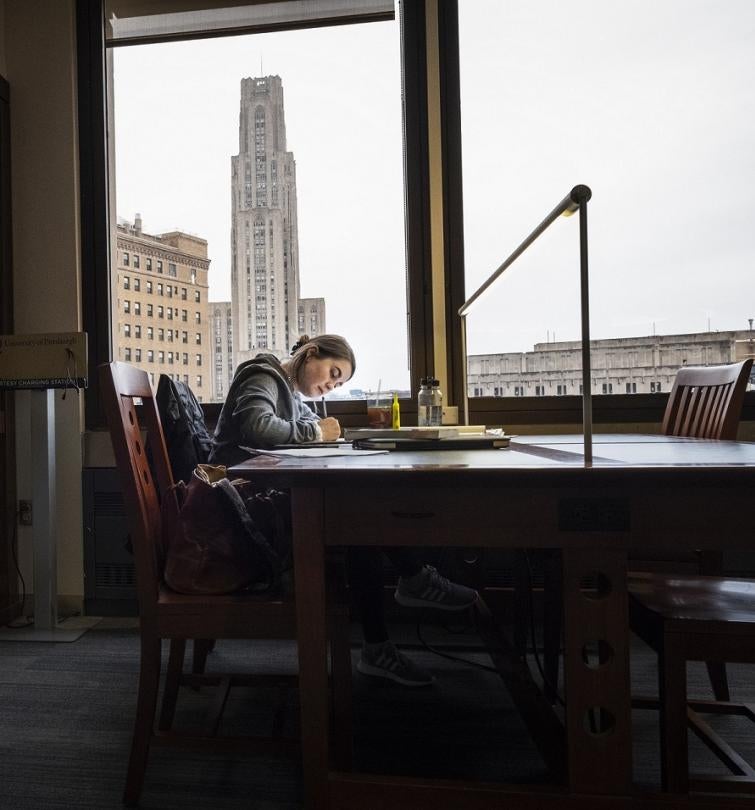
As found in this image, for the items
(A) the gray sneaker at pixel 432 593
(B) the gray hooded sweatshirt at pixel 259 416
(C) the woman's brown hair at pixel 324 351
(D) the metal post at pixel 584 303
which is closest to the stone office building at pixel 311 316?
(C) the woman's brown hair at pixel 324 351

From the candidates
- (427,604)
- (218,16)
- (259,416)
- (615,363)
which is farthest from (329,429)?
(218,16)

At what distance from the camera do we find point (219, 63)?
2750 millimetres

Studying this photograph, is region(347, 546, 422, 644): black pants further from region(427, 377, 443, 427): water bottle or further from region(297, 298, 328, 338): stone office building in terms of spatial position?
region(297, 298, 328, 338): stone office building

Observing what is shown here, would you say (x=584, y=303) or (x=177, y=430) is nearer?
(x=584, y=303)

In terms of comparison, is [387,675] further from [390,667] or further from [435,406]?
[435,406]

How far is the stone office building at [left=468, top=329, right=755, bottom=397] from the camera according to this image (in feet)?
8.19

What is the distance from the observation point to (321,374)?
2240 millimetres

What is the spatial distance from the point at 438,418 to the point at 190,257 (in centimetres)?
143

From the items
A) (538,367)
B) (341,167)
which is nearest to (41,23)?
(341,167)

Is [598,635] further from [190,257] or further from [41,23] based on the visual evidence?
[41,23]

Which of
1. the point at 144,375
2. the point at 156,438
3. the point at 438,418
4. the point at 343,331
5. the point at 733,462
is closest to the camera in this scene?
the point at 733,462

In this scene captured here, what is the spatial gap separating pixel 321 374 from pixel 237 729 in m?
1.16

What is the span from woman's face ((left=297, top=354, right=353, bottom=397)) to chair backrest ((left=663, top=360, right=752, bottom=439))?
1122 millimetres

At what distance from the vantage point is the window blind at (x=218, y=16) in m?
2.62
